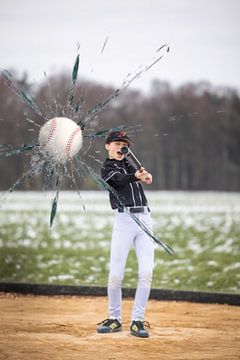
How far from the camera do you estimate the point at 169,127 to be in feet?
153

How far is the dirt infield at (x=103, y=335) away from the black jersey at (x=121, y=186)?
3.00 ft

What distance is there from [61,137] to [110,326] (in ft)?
4.61

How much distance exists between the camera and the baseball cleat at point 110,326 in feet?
17.2

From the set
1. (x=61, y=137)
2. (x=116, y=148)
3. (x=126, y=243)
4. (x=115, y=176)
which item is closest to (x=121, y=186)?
(x=115, y=176)

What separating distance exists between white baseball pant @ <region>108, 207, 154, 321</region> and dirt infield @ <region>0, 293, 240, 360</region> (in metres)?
0.26

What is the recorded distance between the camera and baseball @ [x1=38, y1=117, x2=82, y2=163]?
5.52m

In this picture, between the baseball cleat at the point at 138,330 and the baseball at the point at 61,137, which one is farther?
the baseball at the point at 61,137

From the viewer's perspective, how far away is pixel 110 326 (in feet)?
17.3

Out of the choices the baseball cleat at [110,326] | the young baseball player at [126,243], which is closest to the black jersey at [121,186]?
the young baseball player at [126,243]

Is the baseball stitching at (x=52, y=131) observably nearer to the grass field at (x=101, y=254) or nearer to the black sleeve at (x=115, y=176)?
the black sleeve at (x=115, y=176)

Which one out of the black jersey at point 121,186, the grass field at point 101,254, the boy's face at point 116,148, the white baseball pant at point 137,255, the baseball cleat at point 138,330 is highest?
the boy's face at point 116,148

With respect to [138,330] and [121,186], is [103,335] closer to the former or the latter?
[138,330]

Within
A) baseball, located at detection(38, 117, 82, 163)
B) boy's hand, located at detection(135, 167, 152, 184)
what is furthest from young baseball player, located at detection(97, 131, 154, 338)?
baseball, located at detection(38, 117, 82, 163)

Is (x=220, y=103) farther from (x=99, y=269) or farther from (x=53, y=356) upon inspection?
(x=53, y=356)
